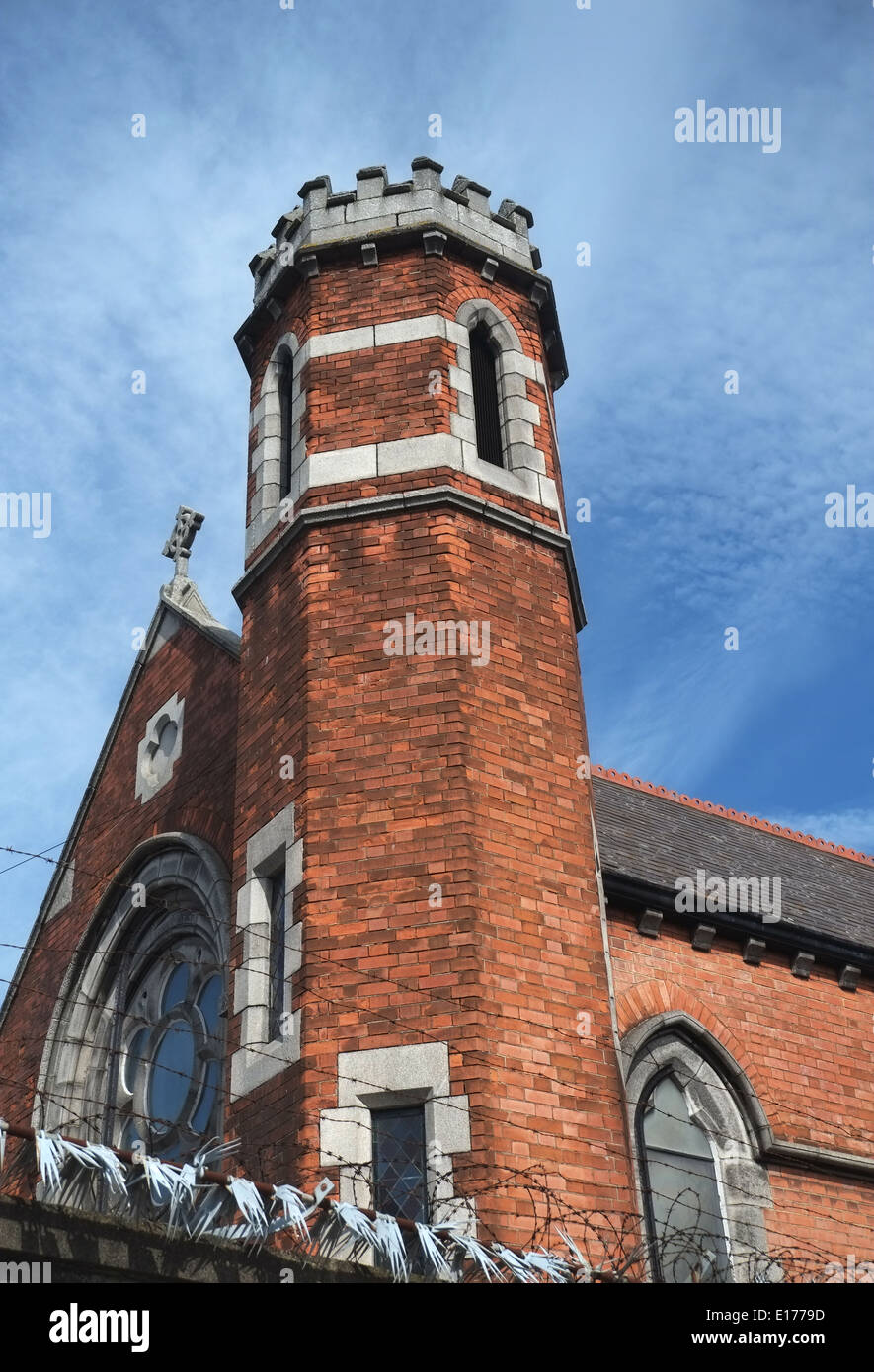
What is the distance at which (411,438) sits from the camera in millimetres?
12414

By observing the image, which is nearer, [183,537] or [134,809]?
[134,809]

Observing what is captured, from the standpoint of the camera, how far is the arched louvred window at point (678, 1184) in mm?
11352

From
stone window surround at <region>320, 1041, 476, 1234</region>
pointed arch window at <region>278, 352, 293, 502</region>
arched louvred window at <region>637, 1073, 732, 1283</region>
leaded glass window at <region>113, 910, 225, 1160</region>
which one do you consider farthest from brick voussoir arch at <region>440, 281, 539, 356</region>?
stone window surround at <region>320, 1041, 476, 1234</region>

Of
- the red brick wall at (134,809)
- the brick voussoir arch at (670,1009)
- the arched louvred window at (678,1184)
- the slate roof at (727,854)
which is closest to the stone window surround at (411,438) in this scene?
the red brick wall at (134,809)

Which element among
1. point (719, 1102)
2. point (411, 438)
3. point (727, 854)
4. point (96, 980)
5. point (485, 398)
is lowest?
point (719, 1102)

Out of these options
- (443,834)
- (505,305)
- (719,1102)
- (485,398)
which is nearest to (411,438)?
(485,398)

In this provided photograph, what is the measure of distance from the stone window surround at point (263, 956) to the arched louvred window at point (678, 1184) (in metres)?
3.24

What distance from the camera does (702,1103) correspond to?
12273mm

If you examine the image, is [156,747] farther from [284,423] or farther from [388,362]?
[388,362]

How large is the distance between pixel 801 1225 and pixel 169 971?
5996mm

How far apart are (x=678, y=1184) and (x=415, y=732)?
423 centimetres
